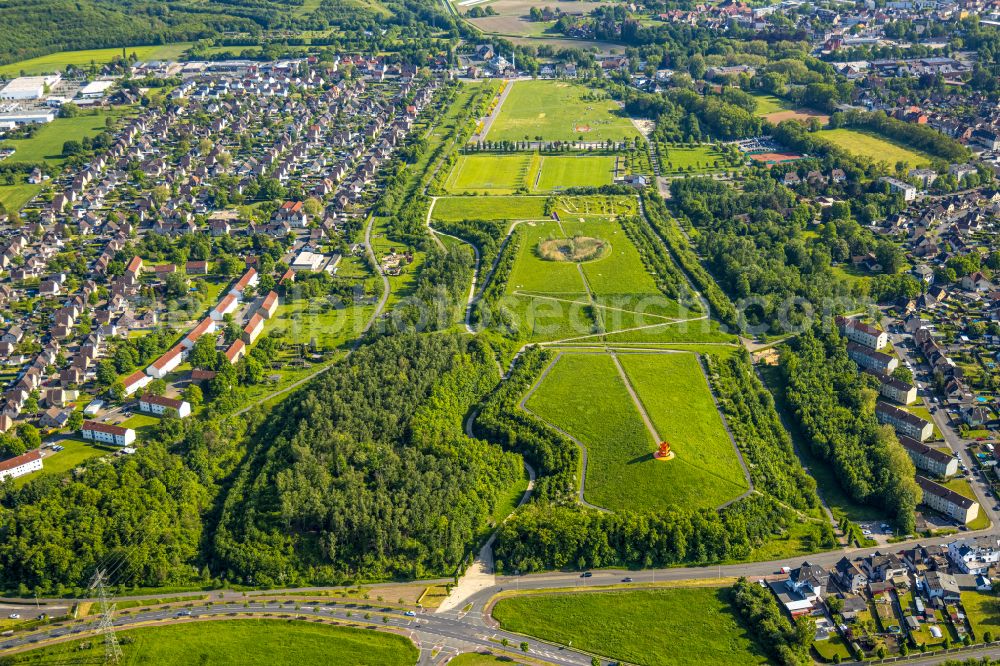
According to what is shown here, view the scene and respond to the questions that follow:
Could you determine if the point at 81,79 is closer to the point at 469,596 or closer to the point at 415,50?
the point at 415,50

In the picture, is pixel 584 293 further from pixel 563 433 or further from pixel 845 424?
pixel 845 424

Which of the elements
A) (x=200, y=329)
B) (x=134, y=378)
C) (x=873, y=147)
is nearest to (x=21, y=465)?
(x=134, y=378)

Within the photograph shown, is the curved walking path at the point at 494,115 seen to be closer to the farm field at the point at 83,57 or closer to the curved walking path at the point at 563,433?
the curved walking path at the point at 563,433

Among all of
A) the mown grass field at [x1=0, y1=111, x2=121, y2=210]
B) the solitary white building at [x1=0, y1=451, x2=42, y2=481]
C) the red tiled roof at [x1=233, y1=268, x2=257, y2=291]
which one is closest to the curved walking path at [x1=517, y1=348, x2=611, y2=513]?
the red tiled roof at [x1=233, y1=268, x2=257, y2=291]

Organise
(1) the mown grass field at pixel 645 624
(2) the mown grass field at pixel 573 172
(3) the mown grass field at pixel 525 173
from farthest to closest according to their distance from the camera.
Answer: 1. (2) the mown grass field at pixel 573 172
2. (3) the mown grass field at pixel 525 173
3. (1) the mown grass field at pixel 645 624

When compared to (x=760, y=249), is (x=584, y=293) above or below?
below

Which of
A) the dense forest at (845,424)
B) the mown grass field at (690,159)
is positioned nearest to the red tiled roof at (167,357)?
the dense forest at (845,424)
